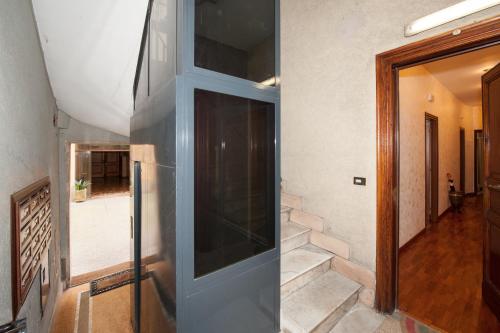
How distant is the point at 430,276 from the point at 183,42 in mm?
3483

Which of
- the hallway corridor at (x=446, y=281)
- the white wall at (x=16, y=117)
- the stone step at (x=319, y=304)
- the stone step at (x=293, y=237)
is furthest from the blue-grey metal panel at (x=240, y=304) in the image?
the hallway corridor at (x=446, y=281)

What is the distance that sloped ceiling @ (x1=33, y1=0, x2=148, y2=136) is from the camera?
5.07 feet

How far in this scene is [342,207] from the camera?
2260 mm

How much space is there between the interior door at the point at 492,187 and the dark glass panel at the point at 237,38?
2.12m

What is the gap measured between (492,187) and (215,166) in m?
2.53

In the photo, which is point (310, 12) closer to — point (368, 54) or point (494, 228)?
point (368, 54)

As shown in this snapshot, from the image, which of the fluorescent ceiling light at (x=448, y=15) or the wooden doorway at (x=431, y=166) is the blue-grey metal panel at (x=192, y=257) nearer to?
the fluorescent ceiling light at (x=448, y=15)

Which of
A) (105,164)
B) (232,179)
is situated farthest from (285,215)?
(105,164)

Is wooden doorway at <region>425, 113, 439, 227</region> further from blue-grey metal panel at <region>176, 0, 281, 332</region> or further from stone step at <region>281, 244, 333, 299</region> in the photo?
blue-grey metal panel at <region>176, 0, 281, 332</region>

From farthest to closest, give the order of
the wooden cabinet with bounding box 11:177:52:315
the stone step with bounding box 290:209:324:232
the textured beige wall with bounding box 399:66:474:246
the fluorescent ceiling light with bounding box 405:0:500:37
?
the textured beige wall with bounding box 399:66:474:246 → the stone step with bounding box 290:209:324:232 → the fluorescent ceiling light with bounding box 405:0:500:37 → the wooden cabinet with bounding box 11:177:52:315

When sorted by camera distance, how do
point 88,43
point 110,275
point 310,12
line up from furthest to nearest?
point 110,275, point 310,12, point 88,43

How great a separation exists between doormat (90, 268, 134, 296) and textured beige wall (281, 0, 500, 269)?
11.8 feet

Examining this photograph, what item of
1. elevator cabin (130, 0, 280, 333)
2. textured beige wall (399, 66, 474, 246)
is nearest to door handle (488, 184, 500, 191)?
textured beige wall (399, 66, 474, 246)

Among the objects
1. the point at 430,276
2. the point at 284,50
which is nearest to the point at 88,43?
the point at 284,50
